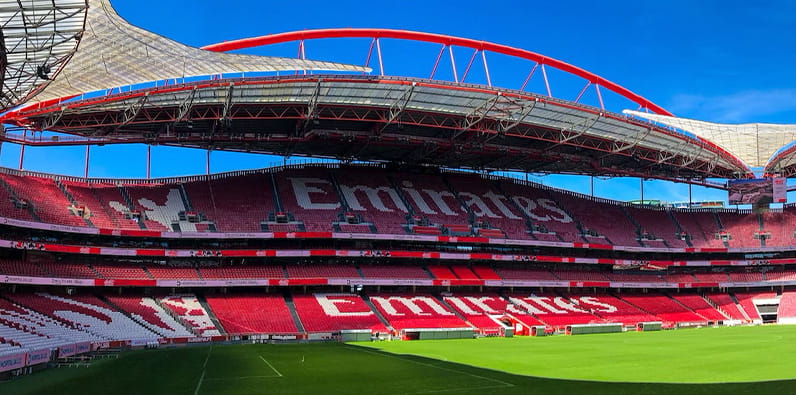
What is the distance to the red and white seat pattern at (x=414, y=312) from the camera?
5484 centimetres

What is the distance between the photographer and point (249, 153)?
65.9 m

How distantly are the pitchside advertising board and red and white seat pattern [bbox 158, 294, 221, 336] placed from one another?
59575mm

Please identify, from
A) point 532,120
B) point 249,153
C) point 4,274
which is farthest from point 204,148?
point 532,120

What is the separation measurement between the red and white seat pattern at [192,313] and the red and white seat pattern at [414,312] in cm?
1465

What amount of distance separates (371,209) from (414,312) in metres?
13.4

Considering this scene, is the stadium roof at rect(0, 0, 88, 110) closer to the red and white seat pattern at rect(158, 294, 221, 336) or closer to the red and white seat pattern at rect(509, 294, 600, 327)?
the red and white seat pattern at rect(158, 294, 221, 336)

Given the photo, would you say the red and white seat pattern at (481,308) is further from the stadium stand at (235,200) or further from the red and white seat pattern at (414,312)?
the stadium stand at (235,200)

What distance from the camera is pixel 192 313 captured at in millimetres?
51375

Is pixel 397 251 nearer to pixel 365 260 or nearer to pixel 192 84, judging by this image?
pixel 365 260

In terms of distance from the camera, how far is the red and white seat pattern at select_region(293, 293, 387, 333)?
52281mm

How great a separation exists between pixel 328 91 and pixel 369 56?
6662 mm

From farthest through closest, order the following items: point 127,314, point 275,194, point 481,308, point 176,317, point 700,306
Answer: point 700,306, point 275,194, point 481,308, point 176,317, point 127,314

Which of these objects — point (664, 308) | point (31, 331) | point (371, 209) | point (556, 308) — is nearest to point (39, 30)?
point (31, 331)

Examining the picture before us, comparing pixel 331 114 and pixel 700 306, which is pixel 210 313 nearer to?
pixel 331 114
